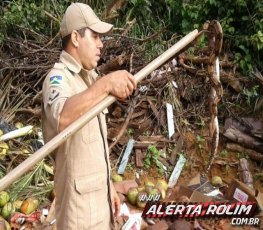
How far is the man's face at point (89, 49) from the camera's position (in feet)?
7.70

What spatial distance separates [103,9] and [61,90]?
5.07 meters

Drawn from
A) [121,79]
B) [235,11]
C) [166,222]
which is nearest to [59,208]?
[121,79]

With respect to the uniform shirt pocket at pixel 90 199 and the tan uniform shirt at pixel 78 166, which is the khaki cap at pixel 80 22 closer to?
the tan uniform shirt at pixel 78 166

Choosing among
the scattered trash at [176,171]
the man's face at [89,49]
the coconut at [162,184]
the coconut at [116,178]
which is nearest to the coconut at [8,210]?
the coconut at [116,178]

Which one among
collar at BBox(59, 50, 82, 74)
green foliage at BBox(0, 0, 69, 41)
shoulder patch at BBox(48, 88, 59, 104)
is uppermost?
collar at BBox(59, 50, 82, 74)

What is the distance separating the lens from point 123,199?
479 cm

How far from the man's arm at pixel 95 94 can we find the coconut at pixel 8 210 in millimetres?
2755

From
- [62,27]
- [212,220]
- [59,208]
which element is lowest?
[212,220]

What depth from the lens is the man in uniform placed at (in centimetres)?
227

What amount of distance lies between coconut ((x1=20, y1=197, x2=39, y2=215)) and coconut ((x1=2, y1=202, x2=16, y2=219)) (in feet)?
0.33

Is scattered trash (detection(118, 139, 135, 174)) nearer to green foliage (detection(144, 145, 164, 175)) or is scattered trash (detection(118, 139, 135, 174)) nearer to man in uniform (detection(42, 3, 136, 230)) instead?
green foliage (detection(144, 145, 164, 175))

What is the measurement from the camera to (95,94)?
1994 millimetres

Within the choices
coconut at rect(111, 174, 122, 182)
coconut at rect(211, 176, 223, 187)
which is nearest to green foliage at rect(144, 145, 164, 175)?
coconut at rect(111, 174, 122, 182)

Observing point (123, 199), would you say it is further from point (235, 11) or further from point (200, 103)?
point (235, 11)
